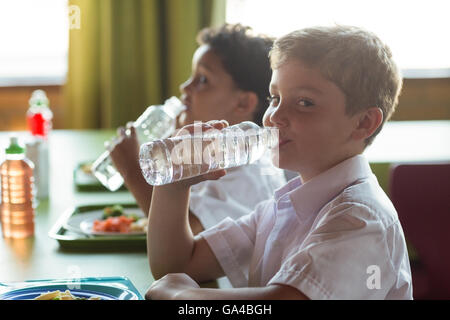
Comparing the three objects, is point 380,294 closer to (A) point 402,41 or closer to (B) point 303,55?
(B) point 303,55

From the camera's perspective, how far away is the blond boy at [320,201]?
695mm

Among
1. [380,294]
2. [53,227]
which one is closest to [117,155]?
[53,227]

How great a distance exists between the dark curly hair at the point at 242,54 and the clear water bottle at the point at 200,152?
12.9 inches

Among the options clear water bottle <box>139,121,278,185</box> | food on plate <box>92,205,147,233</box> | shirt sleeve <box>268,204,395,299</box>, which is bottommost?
food on plate <box>92,205,147,233</box>

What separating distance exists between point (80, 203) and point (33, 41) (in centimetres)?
230

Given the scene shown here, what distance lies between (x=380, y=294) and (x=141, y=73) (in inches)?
112

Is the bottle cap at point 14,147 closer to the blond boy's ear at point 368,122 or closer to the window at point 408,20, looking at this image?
the blond boy's ear at point 368,122

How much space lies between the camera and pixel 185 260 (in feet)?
3.17

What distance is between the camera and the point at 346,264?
0.69 metres

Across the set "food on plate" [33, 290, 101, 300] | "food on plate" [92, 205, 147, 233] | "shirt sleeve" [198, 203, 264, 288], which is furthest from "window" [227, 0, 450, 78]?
"food on plate" [33, 290, 101, 300]

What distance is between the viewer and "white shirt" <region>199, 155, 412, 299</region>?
27.0 inches

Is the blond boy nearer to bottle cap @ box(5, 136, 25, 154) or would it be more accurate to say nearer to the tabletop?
the tabletop

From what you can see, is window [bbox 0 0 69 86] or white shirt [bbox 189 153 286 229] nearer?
white shirt [bbox 189 153 286 229]

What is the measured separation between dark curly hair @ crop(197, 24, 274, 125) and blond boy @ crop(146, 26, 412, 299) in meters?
0.38
